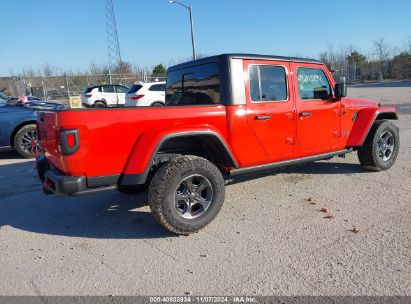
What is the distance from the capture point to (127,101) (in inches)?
626

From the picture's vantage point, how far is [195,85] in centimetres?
461

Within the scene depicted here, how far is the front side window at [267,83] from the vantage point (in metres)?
4.27

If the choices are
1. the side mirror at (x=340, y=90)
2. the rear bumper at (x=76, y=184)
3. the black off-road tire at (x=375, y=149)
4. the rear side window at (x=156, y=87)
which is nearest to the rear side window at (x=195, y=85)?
the rear bumper at (x=76, y=184)

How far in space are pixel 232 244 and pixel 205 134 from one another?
1164mm

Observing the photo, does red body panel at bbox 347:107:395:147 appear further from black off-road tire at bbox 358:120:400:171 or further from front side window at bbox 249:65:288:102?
front side window at bbox 249:65:288:102

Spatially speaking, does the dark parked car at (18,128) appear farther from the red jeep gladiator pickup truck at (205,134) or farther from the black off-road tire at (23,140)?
the red jeep gladiator pickup truck at (205,134)

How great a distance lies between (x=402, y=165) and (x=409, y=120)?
6580 mm

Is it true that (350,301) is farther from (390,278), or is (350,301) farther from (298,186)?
(298,186)

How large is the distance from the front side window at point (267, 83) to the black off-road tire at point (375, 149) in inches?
76.8

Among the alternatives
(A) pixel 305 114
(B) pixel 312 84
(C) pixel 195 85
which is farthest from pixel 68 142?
(B) pixel 312 84

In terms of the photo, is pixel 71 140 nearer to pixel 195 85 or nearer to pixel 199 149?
pixel 199 149

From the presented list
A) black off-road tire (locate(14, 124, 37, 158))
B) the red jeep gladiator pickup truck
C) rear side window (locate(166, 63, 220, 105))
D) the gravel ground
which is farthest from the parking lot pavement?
black off-road tire (locate(14, 124, 37, 158))

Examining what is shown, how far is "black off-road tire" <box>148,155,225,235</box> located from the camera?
3537 millimetres

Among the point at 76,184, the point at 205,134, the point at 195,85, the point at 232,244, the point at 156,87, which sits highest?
the point at 156,87
